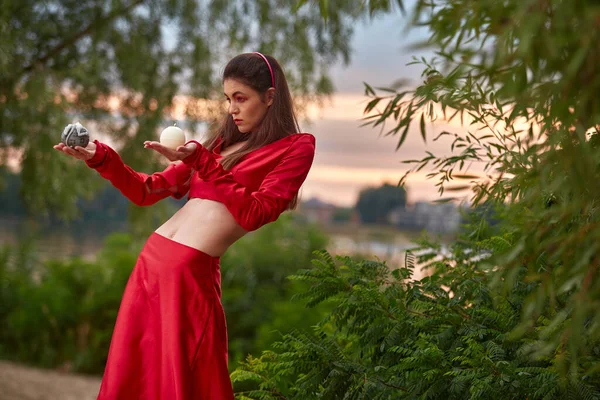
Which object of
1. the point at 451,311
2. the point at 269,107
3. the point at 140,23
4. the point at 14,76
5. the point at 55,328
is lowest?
the point at 55,328

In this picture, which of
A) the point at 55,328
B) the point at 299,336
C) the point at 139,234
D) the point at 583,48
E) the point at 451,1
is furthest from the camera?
the point at 55,328

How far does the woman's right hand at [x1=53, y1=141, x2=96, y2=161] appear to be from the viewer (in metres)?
2.05

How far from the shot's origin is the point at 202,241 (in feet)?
6.72

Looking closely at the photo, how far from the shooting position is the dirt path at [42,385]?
592cm

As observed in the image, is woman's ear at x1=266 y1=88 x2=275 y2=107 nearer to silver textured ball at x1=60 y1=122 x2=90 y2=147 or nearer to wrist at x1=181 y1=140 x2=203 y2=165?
wrist at x1=181 y1=140 x2=203 y2=165

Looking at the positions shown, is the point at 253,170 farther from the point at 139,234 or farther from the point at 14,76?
the point at 139,234

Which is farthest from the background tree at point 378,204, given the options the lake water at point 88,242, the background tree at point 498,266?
the background tree at point 498,266

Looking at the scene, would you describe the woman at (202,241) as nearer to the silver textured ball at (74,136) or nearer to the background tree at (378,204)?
the silver textured ball at (74,136)

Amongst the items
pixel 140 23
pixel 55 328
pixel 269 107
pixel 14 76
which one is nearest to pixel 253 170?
pixel 269 107

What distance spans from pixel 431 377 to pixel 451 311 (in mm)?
315

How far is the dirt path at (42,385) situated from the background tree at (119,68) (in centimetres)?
146

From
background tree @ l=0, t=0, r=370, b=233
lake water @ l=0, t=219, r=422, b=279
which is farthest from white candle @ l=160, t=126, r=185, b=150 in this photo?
lake water @ l=0, t=219, r=422, b=279

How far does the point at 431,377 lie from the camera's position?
6.64 ft

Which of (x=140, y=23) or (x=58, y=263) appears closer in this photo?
(x=140, y=23)
